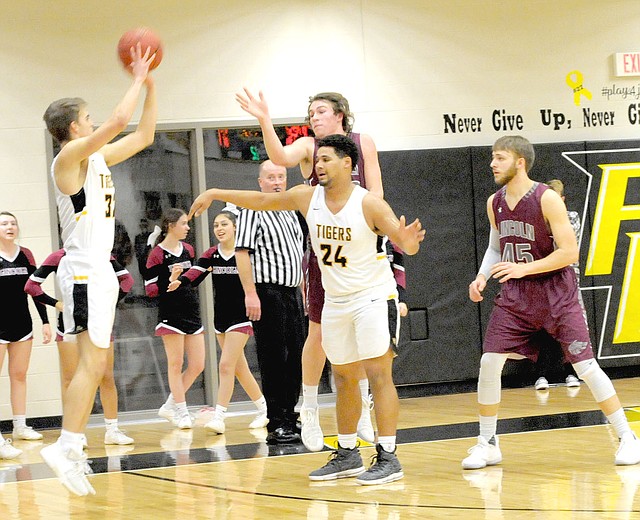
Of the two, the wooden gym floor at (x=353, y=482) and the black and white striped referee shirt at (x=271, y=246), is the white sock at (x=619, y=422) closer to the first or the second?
the wooden gym floor at (x=353, y=482)

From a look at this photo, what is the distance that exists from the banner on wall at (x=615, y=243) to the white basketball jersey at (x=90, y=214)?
614cm

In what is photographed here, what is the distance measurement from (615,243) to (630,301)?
1.94 feet

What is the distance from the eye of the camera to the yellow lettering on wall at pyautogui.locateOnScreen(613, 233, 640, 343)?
34.7 ft

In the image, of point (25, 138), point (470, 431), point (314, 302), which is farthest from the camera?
point (25, 138)

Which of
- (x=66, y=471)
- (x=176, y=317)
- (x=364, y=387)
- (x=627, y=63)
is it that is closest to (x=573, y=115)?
(x=627, y=63)

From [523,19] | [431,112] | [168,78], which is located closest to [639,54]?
[523,19]

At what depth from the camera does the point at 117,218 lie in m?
9.79

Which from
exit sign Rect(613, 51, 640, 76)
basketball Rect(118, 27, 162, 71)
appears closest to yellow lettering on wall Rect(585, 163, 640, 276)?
exit sign Rect(613, 51, 640, 76)

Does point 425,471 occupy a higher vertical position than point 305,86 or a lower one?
lower

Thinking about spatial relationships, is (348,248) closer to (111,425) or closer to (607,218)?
(111,425)

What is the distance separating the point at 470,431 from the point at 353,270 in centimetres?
234

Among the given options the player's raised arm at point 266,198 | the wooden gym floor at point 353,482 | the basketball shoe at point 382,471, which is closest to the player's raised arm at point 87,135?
the player's raised arm at point 266,198

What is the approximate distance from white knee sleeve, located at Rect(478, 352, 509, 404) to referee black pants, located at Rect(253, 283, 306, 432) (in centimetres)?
172

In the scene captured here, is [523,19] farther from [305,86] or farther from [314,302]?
[314,302]
